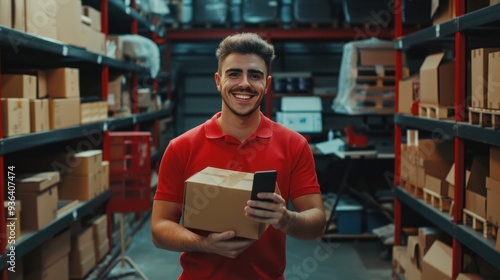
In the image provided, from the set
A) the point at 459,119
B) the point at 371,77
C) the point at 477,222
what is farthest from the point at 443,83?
the point at 371,77

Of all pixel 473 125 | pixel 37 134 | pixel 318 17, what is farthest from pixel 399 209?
pixel 318 17

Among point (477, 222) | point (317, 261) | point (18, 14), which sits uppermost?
point (18, 14)

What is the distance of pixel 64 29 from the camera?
4.49m

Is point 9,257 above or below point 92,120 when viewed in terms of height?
below

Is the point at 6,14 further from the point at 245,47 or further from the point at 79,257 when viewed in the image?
the point at 79,257

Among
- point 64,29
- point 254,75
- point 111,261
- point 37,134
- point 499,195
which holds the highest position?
point 64,29

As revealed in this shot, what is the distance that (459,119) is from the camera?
361cm

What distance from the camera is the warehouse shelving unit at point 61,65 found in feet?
11.4

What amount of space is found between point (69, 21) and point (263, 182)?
3236mm

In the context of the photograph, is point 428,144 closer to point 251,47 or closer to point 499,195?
point 499,195

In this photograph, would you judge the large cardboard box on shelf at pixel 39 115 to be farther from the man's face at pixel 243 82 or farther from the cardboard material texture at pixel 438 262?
the cardboard material texture at pixel 438 262

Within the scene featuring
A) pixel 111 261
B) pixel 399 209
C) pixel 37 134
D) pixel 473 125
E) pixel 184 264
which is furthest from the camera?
pixel 111 261

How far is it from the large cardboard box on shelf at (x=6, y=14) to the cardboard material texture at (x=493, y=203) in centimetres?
303

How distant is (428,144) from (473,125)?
104 centimetres
